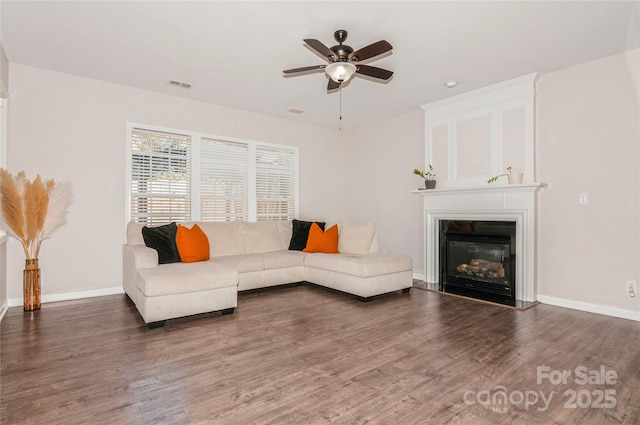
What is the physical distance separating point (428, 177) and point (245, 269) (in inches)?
121

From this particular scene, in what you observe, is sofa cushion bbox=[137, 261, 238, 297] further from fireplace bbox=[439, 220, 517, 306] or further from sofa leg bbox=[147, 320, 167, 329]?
fireplace bbox=[439, 220, 517, 306]

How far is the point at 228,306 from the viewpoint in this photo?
3539 mm

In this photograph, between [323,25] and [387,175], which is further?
[387,175]

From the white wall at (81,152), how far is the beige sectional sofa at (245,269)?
43 centimetres

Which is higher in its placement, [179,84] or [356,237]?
[179,84]

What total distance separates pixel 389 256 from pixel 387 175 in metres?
2.14

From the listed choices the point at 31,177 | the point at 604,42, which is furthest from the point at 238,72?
the point at 604,42

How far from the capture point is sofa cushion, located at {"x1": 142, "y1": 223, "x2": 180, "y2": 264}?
3.95m

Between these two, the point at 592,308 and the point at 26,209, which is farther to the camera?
the point at 592,308

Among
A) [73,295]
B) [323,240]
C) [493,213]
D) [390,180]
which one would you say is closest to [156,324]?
[73,295]

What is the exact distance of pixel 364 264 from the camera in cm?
407

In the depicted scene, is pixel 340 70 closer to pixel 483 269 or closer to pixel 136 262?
pixel 136 262

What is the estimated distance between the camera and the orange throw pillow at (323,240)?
16.4 feet

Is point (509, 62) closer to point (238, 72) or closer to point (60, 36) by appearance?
point (238, 72)
